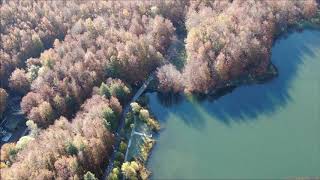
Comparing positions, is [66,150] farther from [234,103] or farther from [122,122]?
[234,103]

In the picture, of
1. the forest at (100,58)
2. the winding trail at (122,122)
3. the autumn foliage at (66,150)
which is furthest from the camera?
A: the winding trail at (122,122)

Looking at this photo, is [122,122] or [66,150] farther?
[122,122]

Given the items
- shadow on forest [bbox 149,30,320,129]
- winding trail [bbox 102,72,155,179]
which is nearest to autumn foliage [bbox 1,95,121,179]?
winding trail [bbox 102,72,155,179]

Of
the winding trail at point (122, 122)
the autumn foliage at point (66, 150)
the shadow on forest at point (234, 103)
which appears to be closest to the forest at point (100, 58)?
the autumn foliage at point (66, 150)

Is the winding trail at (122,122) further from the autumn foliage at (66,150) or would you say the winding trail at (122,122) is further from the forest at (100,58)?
the autumn foliage at (66,150)

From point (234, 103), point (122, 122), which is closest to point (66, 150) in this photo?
point (122, 122)

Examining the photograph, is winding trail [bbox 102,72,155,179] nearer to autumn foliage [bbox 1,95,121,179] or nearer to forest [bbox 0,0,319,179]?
forest [bbox 0,0,319,179]
